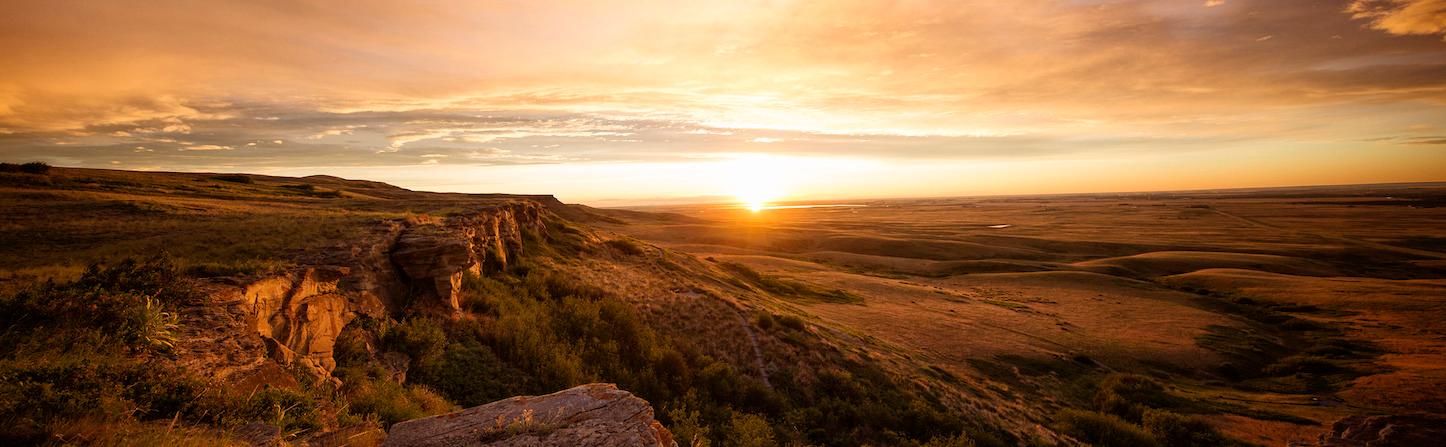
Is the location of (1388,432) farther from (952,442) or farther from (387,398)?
(387,398)

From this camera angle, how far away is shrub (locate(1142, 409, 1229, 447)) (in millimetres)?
16781

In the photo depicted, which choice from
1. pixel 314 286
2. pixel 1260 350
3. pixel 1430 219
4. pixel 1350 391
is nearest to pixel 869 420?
pixel 314 286

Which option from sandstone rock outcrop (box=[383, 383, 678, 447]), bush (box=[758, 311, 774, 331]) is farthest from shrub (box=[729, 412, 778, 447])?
bush (box=[758, 311, 774, 331])

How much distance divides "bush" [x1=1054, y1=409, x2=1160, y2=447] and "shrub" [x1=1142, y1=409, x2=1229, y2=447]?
0.62 m

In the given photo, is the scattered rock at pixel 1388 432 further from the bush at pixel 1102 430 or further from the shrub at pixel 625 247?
the shrub at pixel 625 247

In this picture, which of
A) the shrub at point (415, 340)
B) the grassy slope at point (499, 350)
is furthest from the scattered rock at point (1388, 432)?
the shrub at point (415, 340)

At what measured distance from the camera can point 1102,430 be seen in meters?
17.2

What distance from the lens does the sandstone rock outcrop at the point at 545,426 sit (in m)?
6.11

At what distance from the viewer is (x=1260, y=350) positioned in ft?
93.8

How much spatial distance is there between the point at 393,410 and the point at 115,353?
3.32 metres

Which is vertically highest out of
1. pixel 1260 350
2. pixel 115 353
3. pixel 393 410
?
pixel 115 353

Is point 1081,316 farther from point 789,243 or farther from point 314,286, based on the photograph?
point 789,243

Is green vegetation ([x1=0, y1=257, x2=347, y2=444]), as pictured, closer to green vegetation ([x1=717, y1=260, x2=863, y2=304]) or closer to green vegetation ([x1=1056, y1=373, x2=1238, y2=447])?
green vegetation ([x1=1056, y1=373, x2=1238, y2=447])

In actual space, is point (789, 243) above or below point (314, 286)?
below
